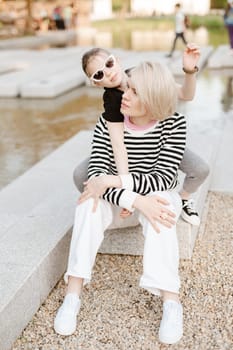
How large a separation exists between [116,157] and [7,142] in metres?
4.35

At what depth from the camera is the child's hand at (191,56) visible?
122 inches

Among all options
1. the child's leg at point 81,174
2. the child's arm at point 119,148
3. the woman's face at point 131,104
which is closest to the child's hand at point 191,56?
the woman's face at point 131,104

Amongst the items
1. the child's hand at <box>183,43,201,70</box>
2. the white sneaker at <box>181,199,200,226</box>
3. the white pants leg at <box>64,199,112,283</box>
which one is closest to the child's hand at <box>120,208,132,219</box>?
the white pants leg at <box>64,199,112,283</box>

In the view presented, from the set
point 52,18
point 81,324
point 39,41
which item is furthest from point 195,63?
point 52,18

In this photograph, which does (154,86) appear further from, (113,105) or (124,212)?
(124,212)

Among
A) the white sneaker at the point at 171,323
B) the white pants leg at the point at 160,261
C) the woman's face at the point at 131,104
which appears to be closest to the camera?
the white sneaker at the point at 171,323

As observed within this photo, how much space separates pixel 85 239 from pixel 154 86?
2.79ft

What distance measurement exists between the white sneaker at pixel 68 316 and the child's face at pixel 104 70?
1.14m

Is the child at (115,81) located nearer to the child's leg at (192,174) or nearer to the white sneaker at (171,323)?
the child's leg at (192,174)

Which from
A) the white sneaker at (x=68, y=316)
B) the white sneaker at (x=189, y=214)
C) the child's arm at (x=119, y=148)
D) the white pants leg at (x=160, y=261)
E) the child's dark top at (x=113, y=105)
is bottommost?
the white sneaker at (x=68, y=316)

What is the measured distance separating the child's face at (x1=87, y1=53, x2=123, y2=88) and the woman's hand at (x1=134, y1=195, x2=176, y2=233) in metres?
0.66

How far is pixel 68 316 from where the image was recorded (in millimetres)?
2865

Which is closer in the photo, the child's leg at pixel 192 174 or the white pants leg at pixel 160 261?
the white pants leg at pixel 160 261

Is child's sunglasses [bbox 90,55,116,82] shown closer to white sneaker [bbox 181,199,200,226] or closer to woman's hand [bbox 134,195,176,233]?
woman's hand [bbox 134,195,176,233]
